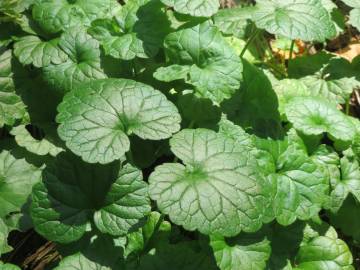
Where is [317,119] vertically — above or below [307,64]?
above

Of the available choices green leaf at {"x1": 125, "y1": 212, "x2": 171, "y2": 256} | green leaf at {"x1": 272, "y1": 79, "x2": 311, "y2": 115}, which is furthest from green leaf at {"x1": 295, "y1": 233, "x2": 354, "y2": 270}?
green leaf at {"x1": 272, "y1": 79, "x2": 311, "y2": 115}

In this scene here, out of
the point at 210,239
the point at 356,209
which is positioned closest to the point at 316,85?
the point at 356,209

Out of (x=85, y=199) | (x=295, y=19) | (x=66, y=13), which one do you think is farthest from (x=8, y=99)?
(x=295, y=19)

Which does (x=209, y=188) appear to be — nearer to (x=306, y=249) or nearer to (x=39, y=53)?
(x=306, y=249)

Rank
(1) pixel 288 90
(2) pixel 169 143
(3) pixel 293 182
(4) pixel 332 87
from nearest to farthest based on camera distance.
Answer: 1. (2) pixel 169 143
2. (3) pixel 293 182
3. (1) pixel 288 90
4. (4) pixel 332 87

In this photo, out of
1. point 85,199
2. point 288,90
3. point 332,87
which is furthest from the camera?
point 332,87

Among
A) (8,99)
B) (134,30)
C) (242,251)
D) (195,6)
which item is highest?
(195,6)

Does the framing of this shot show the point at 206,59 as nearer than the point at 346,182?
Yes
